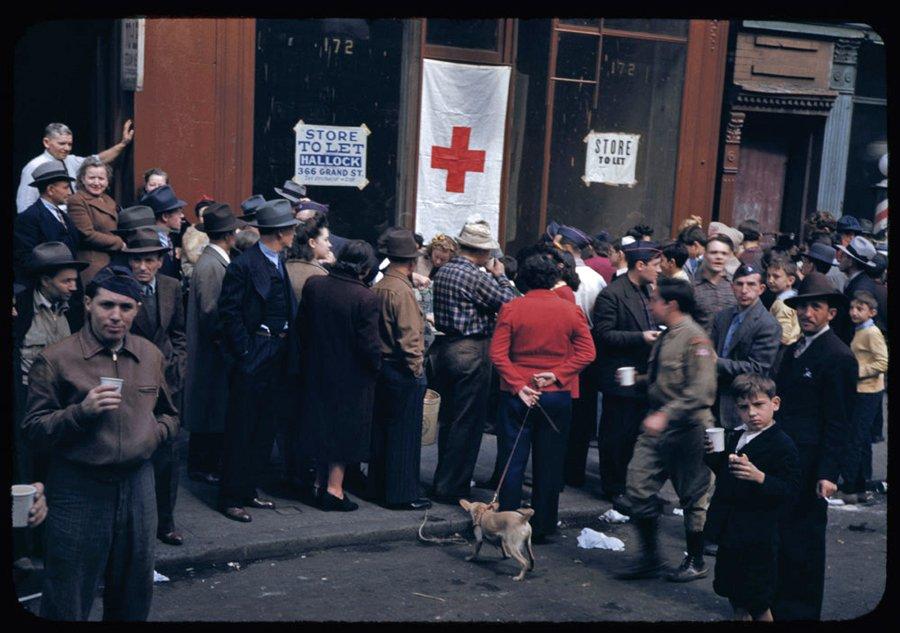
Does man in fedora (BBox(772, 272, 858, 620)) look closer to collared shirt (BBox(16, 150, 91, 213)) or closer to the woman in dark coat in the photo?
the woman in dark coat

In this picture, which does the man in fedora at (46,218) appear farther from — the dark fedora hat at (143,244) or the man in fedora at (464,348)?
the man in fedora at (464,348)

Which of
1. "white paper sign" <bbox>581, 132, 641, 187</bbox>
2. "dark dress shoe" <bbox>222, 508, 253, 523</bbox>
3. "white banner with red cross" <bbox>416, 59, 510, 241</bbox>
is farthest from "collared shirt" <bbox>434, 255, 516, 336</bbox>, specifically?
"white paper sign" <bbox>581, 132, 641, 187</bbox>

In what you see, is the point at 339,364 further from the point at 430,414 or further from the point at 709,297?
the point at 709,297

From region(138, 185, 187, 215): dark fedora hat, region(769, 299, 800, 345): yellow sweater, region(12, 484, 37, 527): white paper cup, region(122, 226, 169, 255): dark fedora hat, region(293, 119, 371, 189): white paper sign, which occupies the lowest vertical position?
region(12, 484, 37, 527): white paper cup

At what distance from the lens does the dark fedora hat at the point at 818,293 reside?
6.97 m

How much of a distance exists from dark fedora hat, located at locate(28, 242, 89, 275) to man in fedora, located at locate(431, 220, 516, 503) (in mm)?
2953

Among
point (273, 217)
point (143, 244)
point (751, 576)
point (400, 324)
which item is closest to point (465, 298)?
point (400, 324)

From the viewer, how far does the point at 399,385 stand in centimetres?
870

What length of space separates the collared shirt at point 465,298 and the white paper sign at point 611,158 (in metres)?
6.30

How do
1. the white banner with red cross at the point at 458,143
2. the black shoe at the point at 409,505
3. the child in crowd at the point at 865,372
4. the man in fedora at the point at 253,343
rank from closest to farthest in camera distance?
the man in fedora at the point at 253,343, the black shoe at the point at 409,505, the child in crowd at the point at 865,372, the white banner with red cross at the point at 458,143

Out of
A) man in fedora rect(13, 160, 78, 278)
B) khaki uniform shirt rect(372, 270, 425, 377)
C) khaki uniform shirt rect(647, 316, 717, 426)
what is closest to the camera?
khaki uniform shirt rect(647, 316, 717, 426)

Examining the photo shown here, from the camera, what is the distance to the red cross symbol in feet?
45.0

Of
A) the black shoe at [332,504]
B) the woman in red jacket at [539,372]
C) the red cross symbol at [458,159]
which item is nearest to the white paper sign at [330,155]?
the red cross symbol at [458,159]

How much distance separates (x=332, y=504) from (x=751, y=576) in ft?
11.1
